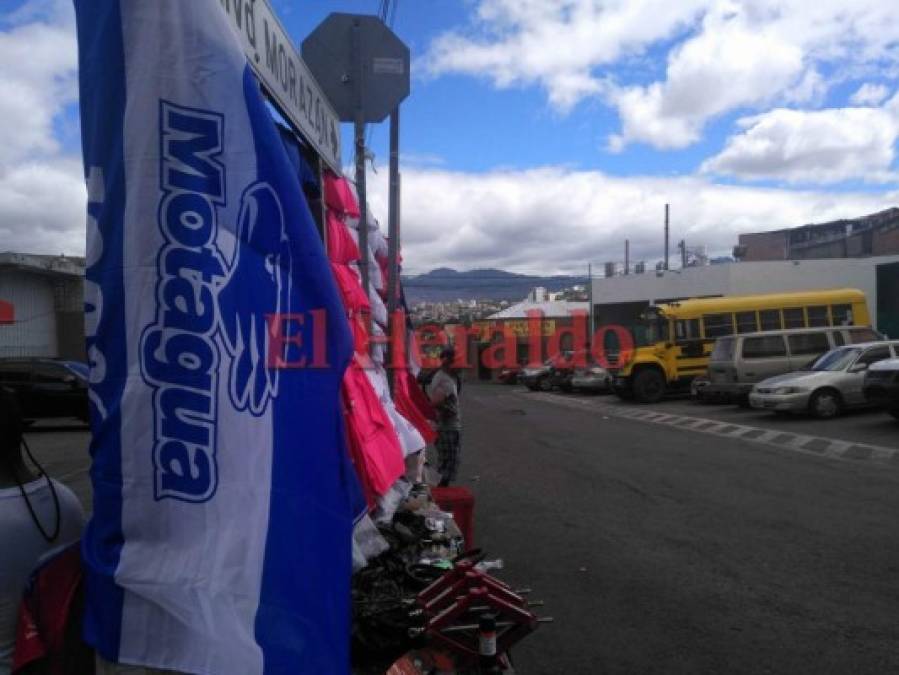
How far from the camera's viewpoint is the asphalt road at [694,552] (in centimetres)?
439

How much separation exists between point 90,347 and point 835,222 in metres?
66.9

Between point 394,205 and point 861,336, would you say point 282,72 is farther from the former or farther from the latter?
point 861,336

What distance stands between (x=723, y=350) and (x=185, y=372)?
66.2ft

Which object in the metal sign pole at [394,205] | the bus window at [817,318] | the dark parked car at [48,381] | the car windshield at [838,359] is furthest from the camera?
the bus window at [817,318]

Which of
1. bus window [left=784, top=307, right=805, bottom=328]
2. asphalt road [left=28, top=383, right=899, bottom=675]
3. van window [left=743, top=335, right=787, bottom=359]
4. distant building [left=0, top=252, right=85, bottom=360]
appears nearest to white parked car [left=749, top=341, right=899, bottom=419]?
van window [left=743, top=335, right=787, bottom=359]

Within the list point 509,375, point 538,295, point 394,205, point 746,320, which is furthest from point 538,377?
point 538,295

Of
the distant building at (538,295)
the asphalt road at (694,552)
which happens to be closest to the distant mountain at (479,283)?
the distant building at (538,295)

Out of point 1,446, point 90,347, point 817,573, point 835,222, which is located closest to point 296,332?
point 90,347

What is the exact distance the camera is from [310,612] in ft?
6.31

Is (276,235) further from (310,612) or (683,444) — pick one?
(683,444)

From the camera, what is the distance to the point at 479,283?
7638 centimetres

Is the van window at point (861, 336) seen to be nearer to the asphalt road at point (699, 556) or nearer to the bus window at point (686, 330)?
the bus window at point (686, 330)

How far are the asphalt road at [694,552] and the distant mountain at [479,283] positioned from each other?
175 feet

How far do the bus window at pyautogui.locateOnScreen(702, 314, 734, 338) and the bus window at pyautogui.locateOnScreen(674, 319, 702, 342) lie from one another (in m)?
0.27
